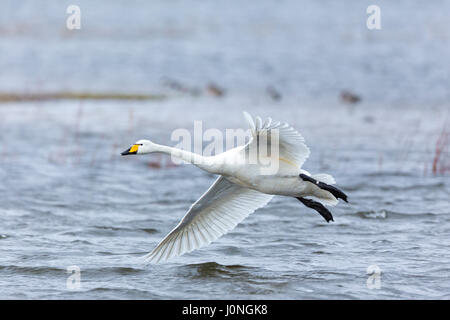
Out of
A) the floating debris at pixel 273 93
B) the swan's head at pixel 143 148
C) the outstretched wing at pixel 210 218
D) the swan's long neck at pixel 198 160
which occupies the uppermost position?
the floating debris at pixel 273 93

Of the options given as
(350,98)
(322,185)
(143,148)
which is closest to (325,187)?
(322,185)

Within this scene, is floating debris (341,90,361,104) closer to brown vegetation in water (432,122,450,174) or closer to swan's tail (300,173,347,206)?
brown vegetation in water (432,122,450,174)

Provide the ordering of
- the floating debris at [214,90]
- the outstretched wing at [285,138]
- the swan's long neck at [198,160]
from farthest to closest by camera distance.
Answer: the floating debris at [214,90]
the swan's long neck at [198,160]
the outstretched wing at [285,138]

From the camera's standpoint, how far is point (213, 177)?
13.8 m

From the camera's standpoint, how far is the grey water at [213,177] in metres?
8.51

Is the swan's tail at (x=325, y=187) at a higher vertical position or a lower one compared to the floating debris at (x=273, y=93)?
lower

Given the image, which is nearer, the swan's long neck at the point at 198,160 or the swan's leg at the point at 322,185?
the swan's long neck at the point at 198,160

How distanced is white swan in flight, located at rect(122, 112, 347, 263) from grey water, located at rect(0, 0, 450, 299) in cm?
34

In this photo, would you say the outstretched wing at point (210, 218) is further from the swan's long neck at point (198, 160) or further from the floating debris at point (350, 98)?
the floating debris at point (350, 98)

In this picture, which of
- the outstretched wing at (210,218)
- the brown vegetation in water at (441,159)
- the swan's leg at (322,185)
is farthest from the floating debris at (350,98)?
the swan's leg at (322,185)

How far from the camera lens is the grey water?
27.9 ft

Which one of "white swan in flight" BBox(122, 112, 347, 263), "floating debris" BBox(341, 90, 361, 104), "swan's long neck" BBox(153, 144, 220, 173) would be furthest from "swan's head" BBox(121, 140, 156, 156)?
"floating debris" BBox(341, 90, 361, 104)

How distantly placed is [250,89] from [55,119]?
6472 mm
